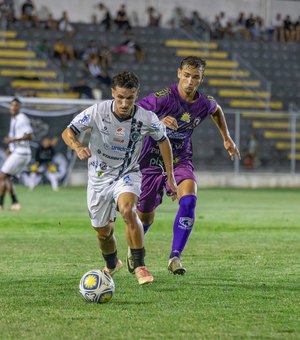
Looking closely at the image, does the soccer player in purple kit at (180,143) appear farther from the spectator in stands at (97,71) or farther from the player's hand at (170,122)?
the spectator in stands at (97,71)

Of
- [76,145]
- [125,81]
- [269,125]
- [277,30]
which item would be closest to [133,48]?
[277,30]

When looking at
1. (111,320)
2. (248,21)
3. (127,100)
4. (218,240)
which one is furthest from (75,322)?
(248,21)

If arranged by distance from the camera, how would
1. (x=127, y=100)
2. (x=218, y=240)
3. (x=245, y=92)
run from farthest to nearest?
(x=245, y=92) < (x=218, y=240) < (x=127, y=100)

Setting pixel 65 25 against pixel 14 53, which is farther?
pixel 65 25

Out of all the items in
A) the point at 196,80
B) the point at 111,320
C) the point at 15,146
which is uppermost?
the point at 196,80

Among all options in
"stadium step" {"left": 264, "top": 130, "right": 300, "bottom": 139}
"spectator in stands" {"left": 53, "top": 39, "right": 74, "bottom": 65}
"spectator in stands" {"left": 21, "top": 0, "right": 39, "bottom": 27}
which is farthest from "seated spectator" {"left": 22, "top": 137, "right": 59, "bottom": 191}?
"spectator in stands" {"left": 21, "top": 0, "right": 39, "bottom": 27}

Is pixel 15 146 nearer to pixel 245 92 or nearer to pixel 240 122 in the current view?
pixel 240 122

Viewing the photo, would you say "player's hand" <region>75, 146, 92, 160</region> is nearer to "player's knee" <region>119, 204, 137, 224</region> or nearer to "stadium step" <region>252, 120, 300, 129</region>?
"player's knee" <region>119, 204, 137, 224</region>

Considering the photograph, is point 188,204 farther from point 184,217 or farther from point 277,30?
point 277,30

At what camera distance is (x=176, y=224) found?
11.8 meters

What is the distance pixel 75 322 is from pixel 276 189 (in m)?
29.7

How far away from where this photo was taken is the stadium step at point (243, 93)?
134 ft

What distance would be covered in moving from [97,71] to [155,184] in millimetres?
28623

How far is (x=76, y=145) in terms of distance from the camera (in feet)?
33.2
